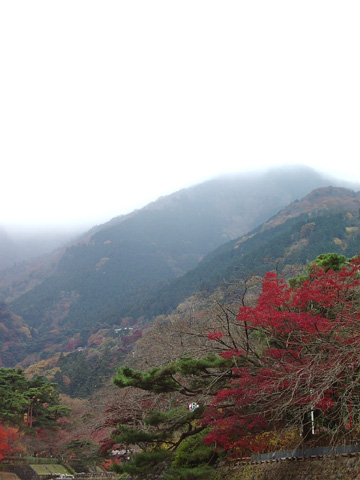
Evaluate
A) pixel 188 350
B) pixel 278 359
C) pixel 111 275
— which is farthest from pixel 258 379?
pixel 111 275

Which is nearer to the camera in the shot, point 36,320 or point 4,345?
point 4,345

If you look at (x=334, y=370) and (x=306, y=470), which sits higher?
(x=334, y=370)

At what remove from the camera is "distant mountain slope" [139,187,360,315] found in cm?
6531

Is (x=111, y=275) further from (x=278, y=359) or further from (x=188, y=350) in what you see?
(x=278, y=359)

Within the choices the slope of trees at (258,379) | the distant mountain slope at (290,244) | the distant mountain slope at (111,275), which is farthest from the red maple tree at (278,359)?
the distant mountain slope at (111,275)

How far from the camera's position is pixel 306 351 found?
1040 centimetres

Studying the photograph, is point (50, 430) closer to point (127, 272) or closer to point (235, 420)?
point (235, 420)

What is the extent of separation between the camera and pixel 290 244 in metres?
75.8

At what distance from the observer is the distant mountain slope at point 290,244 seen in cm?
6531

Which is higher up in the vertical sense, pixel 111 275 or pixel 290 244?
pixel 290 244

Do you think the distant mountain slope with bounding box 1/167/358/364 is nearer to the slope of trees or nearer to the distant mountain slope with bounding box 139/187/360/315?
the distant mountain slope with bounding box 139/187/360/315

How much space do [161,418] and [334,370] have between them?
5.71 metres

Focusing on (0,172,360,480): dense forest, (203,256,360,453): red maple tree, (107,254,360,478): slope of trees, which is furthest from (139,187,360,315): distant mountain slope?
(107,254,360,478): slope of trees

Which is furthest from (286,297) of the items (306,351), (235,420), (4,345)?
(4,345)
